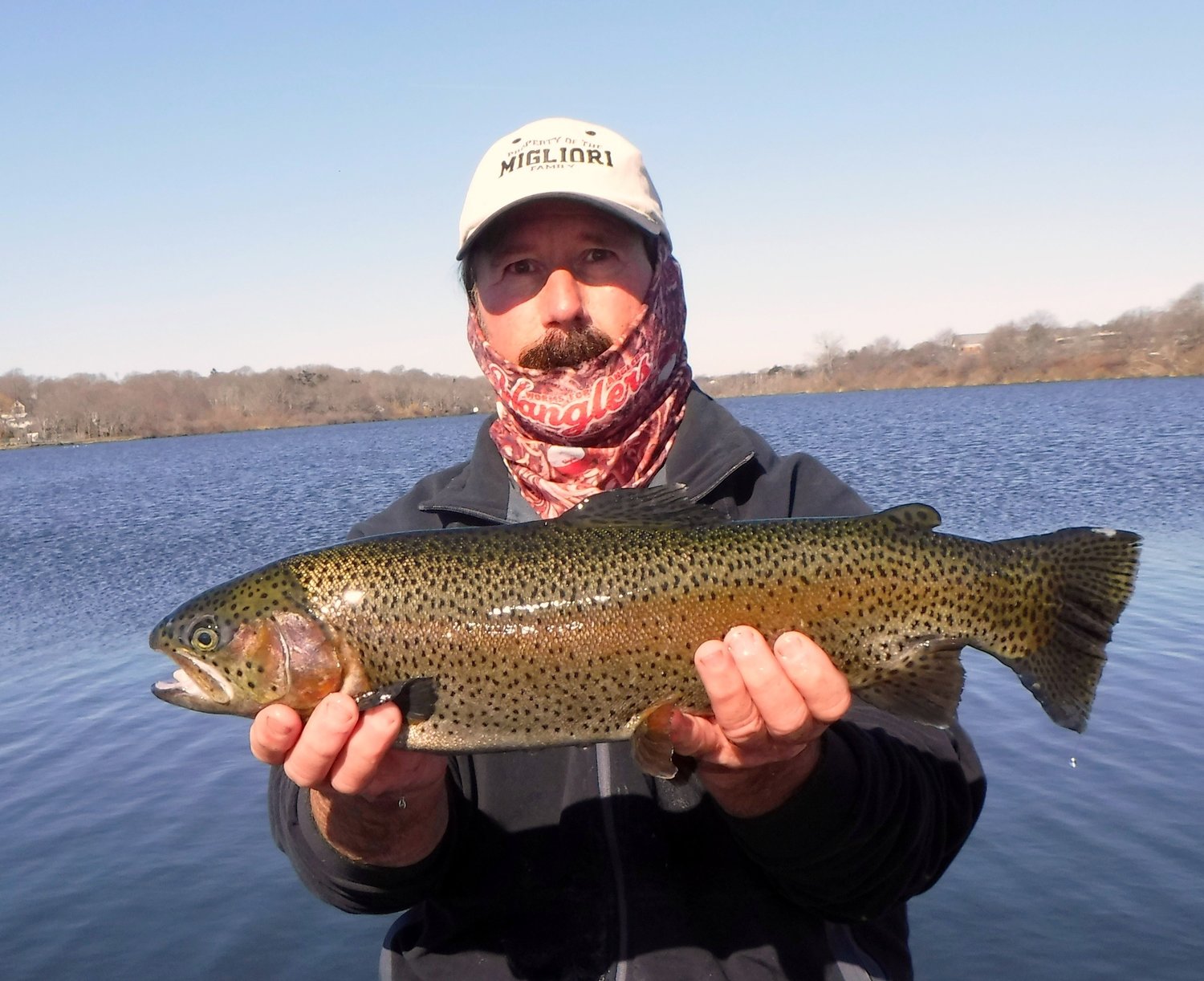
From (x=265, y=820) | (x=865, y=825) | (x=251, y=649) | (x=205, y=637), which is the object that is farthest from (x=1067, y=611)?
(x=265, y=820)

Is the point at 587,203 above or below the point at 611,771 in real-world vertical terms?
above

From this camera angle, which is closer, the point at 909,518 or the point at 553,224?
the point at 909,518

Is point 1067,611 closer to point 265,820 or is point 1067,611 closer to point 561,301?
point 561,301

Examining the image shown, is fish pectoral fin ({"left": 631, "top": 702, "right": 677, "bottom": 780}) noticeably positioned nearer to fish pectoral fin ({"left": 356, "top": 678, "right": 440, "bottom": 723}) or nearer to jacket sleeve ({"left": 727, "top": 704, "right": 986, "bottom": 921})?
jacket sleeve ({"left": 727, "top": 704, "right": 986, "bottom": 921})

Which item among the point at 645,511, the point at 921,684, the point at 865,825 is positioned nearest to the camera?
the point at 865,825

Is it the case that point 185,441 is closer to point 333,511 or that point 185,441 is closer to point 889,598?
point 333,511

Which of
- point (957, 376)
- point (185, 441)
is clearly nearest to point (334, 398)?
point (185, 441)
